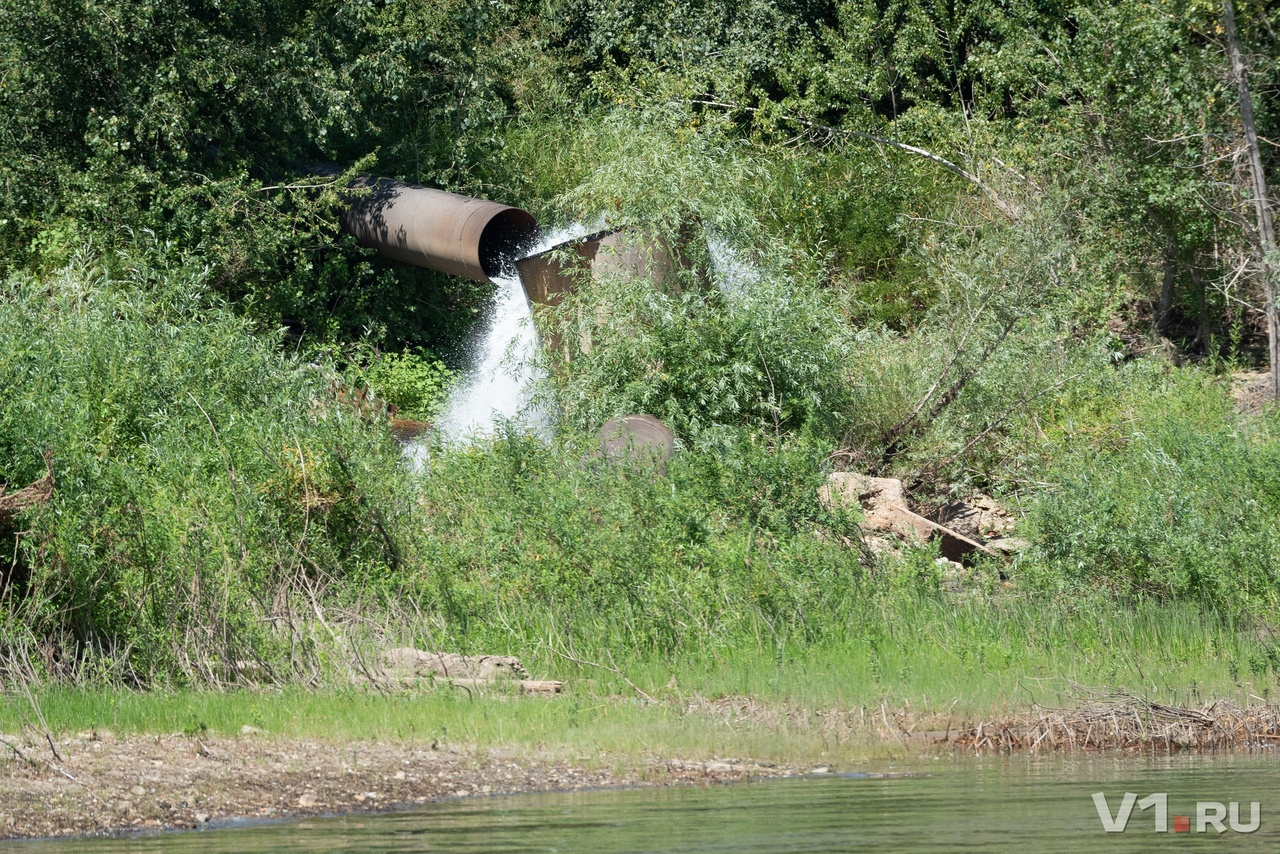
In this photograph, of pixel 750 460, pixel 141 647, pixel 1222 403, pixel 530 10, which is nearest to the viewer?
pixel 141 647

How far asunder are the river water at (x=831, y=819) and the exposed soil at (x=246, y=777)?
0.22 m

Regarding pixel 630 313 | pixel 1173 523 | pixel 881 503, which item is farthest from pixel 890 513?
pixel 630 313

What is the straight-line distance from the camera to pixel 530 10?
25.3 meters

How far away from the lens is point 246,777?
683cm

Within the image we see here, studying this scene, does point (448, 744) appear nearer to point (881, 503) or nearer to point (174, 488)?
point (174, 488)

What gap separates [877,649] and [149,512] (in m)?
4.78

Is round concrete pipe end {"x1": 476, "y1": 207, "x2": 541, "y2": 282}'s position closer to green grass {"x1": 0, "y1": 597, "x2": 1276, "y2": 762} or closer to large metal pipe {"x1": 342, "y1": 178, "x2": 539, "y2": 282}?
large metal pipe {"x1": 342, "y1": 178, "x2": 539, "y2": 282}

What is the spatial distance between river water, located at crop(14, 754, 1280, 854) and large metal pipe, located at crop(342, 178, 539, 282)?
37.4 feet

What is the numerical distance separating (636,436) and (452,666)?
17.2 feet

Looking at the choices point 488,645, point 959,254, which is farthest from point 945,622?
point 959,254

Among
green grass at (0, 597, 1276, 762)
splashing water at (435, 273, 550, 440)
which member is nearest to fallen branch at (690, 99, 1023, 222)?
splashing water at (435, 273, 550, 440)

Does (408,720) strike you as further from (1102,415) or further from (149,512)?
(1102,415)

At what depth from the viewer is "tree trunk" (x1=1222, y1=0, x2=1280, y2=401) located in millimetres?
16156

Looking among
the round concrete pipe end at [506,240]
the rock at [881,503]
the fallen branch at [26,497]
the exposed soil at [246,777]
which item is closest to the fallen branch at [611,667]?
the exposed soil at [246,777]
